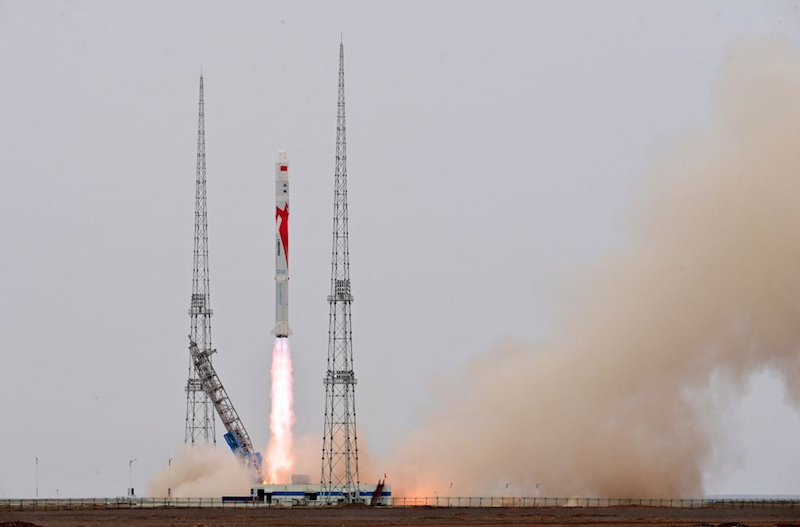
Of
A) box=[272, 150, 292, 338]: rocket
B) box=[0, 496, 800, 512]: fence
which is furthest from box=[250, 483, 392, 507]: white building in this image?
box=[272, 150, 292, 338]: rocket

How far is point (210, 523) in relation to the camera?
4439 inches

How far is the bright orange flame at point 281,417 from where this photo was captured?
426 ft

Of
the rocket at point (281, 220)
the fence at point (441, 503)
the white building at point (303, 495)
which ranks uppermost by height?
the rocket at point (281, 220)

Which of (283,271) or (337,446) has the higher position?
(283,271)

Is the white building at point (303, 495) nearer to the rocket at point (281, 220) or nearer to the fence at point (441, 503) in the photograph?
the fence at point (441, 503)

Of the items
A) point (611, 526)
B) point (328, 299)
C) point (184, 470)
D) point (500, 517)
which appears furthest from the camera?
point (184, 470)

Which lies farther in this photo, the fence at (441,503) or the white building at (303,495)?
the white building at (303,495)

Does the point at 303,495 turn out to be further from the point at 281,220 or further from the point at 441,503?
A: the point at 281,220

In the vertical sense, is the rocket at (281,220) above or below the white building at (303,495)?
above

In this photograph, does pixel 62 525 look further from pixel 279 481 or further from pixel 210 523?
pixel 279 481

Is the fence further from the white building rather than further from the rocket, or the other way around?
the rocket

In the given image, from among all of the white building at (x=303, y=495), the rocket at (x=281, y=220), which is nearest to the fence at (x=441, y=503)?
the white building at (x=303, y=495)

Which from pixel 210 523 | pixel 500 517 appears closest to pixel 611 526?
pixel 500 517

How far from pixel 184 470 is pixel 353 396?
13.6 metres
